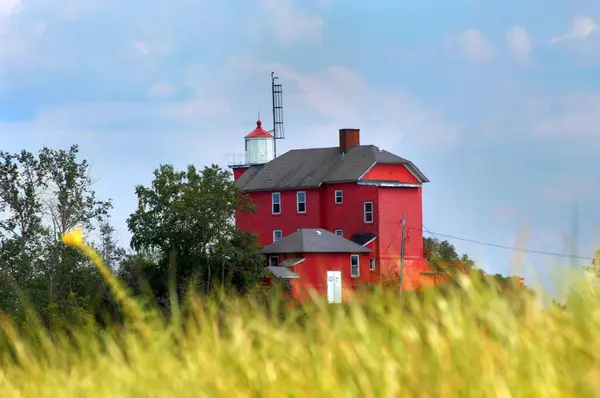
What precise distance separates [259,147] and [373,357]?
86.0 metres

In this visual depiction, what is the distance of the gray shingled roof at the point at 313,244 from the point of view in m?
71.6

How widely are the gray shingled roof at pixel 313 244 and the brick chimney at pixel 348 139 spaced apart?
8.53m

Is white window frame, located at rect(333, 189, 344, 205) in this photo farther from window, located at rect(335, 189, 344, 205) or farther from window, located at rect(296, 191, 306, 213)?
window, located at rect(296, 191, 306, 213)

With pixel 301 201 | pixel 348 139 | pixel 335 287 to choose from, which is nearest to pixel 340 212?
→ pixel 301 201

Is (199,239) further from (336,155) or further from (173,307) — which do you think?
(173,307)

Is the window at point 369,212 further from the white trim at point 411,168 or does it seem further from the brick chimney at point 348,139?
the brick chimney at point 348,139

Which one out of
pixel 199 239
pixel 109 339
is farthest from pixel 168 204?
pixel 109 339

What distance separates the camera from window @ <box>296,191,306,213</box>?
77.0 meters

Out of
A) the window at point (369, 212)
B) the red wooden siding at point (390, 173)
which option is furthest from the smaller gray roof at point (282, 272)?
the red wooden siding at point (390, 173)

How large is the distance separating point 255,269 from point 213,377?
6279 centimetres

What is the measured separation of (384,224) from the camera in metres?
73.8

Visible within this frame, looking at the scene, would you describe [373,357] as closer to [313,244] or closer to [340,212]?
[313,244]

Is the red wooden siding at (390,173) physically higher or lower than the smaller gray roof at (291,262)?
higher

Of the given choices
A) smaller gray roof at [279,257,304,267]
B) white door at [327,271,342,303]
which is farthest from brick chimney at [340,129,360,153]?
white door at [327,271,342,303]
